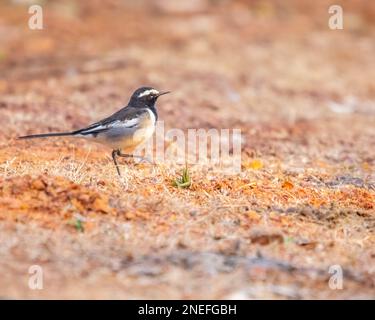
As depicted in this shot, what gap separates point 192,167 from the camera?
8945 millimetres

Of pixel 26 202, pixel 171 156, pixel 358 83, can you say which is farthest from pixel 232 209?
pixel 358 83

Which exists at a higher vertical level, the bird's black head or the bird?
the bird's black head

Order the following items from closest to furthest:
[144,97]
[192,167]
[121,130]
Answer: [121,130]
[144,97]
[192,167]

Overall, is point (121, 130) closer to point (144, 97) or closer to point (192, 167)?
point (144, 97)

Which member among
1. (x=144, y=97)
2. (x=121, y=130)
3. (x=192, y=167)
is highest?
(x=144, y=97)

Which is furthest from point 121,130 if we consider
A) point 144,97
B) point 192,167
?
point 192,167

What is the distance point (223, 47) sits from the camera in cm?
1834

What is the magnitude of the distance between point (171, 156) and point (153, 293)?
4547 mm

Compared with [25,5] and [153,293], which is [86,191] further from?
[25,5]

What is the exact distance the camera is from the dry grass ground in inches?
223

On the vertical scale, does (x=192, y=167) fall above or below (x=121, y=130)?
below

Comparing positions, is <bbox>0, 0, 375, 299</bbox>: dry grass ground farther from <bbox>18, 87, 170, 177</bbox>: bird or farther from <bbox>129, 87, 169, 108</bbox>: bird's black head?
<bbox>129, 87, 169, 108</bbox>: bird's black head

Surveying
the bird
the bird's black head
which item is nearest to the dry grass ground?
the bird

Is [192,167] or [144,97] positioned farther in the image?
[192,167]
